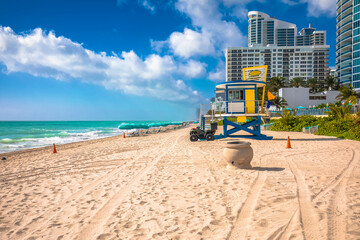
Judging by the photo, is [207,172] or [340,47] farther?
[340,47]

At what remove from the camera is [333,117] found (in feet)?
68.3

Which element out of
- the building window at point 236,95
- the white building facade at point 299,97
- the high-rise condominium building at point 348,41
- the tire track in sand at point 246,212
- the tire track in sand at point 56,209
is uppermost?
the high-rise condominium building at point 348,41

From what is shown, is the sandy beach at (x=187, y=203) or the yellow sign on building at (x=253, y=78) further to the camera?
the yellow sign on building at (x=253, y=78)

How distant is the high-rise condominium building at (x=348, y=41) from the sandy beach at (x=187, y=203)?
7352 cm

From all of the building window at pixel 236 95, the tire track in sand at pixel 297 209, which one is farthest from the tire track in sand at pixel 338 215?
the building window at pixel 236 95

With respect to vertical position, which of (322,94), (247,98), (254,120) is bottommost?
(254,120)

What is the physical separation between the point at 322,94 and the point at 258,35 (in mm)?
102435

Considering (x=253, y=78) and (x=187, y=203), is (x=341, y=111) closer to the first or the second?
(x=253, y=78)

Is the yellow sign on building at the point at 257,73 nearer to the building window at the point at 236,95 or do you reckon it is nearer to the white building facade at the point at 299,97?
the building window at the point at 236,95

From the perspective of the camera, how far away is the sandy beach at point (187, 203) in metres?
3.49

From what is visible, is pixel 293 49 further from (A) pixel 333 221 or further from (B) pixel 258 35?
(A) pixel 333 221

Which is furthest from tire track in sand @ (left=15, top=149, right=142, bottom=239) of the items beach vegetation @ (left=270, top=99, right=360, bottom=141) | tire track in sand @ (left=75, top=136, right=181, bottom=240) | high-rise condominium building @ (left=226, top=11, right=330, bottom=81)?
high-rise condominium building @ (left=226, top=11, right=330, bottom=81)

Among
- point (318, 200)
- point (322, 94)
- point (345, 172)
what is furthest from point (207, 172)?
point (322, 94)

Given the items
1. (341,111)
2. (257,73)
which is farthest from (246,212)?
(341,111)
